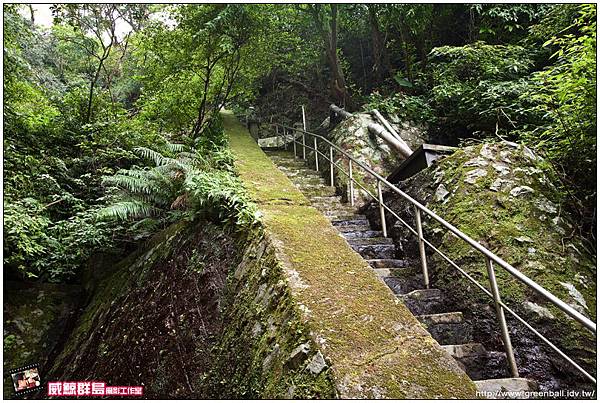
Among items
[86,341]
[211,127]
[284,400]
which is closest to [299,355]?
[284,400]

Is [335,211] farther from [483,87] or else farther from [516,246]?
[483,87]

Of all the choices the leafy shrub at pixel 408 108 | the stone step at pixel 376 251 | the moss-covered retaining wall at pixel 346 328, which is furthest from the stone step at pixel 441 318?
the leafy shrub at pixel 408 108

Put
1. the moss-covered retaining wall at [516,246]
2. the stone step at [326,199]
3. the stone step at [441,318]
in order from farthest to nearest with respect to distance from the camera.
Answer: the stone step at [326,199] < the stone step at [441,318] < the moss-covered retaining wall at [516,246]

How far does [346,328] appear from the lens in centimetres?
216

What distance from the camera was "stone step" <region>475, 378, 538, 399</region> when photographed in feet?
6.79

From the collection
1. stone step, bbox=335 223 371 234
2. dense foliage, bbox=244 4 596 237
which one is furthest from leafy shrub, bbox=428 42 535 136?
stone step, bbox=335 223 371 234

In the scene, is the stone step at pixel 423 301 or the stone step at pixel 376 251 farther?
the stone step at pixel 376 251

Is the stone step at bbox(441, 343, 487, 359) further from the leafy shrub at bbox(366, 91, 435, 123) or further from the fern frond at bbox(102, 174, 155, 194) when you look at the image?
the leafy shrub at bbox(366, 91, 435, 123)

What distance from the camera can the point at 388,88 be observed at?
905cm

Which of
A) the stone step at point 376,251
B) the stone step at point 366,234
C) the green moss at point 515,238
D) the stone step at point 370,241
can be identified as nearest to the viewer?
the green moss at point 515,238

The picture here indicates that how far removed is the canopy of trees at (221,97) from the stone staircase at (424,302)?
154 centimetres

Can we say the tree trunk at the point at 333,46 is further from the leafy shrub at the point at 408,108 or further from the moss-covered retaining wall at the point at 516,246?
the moss-covered retaining wall at the point at 516,246

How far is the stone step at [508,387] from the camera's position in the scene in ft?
6.79

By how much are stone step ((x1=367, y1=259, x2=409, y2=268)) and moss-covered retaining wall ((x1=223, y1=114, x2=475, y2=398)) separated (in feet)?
1.93
